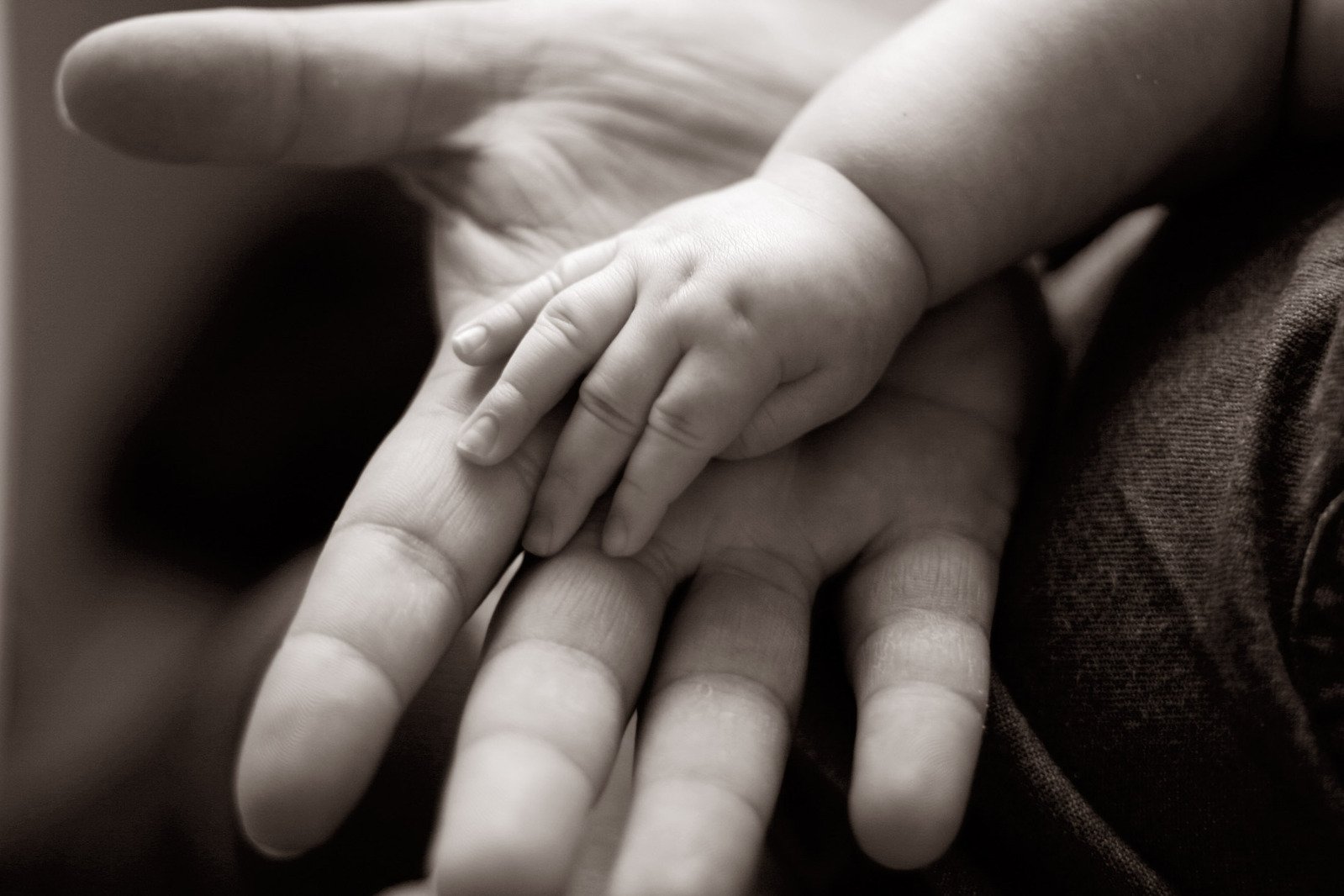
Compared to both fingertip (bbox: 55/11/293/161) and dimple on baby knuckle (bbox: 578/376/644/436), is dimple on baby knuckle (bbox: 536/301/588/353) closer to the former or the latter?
dimple on baby knuckle (bbox: 578/376/644/436)

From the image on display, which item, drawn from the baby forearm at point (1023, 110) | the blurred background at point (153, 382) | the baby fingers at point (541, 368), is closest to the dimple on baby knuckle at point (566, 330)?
the baby fingers at point (541, 368)

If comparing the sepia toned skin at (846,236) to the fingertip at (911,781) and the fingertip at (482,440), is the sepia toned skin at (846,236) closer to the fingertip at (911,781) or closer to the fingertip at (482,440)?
the fingertip at (482,440)

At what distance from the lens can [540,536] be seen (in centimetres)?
47

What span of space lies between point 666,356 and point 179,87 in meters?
0.33

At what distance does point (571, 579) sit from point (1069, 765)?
24 centimetres

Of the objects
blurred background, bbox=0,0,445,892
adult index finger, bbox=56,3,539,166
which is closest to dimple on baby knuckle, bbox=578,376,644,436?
adult index finger, bbox=56,3,539,166

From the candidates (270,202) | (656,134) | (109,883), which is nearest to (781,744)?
(656,134)

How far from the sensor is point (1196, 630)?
46 cm

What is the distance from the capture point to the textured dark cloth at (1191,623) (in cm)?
44

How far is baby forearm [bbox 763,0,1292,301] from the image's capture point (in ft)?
1.76

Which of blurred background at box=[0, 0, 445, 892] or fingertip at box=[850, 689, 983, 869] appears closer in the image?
fingertip at box=[850, 689, 983, 869]

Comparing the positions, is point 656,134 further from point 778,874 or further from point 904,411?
point 778,874

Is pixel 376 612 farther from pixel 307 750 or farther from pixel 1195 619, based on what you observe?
pixel 1195 619

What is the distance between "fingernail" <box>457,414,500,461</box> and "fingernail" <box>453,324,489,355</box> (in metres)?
0.04
